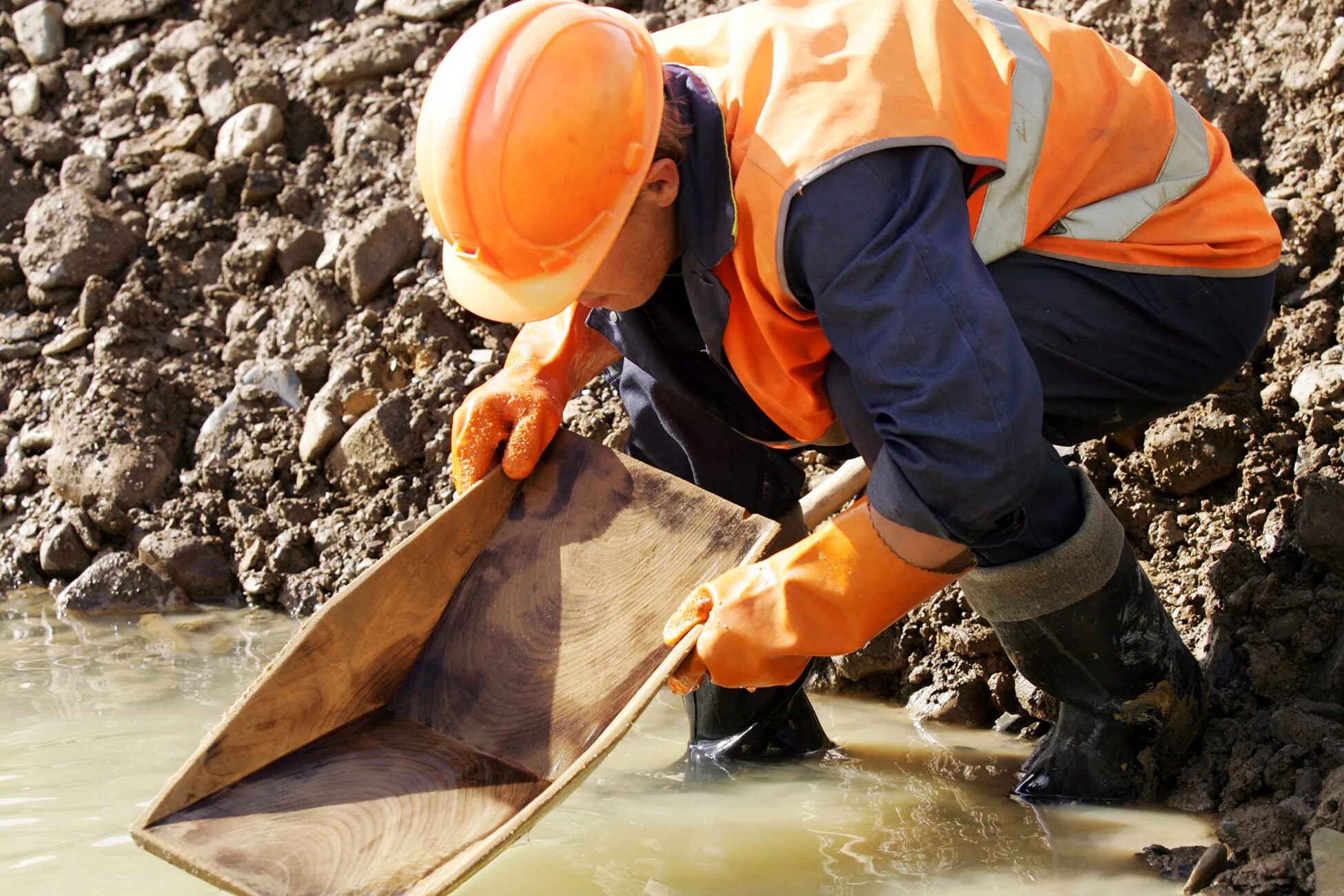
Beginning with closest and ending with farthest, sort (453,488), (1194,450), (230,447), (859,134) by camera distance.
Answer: (859,134)
(1194,450)
(453,488)
(230,447)

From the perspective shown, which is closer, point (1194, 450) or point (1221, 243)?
point (1221, 243)

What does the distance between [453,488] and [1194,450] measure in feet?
6.50

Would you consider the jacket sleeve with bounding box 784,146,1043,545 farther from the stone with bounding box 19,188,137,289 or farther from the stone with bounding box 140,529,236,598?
the stone with bounding box 19,188,137,289

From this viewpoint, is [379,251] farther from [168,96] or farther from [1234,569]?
[1234,569]

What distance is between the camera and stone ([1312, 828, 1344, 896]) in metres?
1.98

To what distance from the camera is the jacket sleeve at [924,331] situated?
5.94 feet

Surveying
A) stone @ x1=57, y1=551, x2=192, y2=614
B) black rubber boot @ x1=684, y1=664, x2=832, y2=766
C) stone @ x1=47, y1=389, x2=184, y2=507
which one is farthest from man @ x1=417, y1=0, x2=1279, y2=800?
stone @ x1=47, y1=389, x2=184, y2=507

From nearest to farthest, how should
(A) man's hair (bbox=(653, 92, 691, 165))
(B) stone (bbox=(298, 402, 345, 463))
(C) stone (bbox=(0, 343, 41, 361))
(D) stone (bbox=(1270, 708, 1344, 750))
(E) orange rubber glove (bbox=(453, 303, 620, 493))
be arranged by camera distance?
(A) man's hair (bbox=(653, 92, 691, 165)), (D) stone (bbox=(1270, 708, 1344, 750)), (E) orange rubber glove (bbox=(453, 303, 620, 493)), (B) stone (bbox=(298, 402, 345, 463)), (C) stone (bbox=(0, 343, 41, 361))

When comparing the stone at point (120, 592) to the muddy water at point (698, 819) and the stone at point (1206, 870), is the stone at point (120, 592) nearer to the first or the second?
the muddy water at point (698, 819)

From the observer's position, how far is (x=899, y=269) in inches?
71.6

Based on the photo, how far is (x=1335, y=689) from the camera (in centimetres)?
260

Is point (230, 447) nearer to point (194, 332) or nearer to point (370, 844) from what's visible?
point (194, 332)

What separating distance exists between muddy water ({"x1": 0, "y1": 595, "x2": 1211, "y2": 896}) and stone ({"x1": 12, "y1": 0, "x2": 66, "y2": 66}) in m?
3.12

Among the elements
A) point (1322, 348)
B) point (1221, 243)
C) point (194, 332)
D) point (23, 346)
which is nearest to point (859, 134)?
point (1221, 243)
